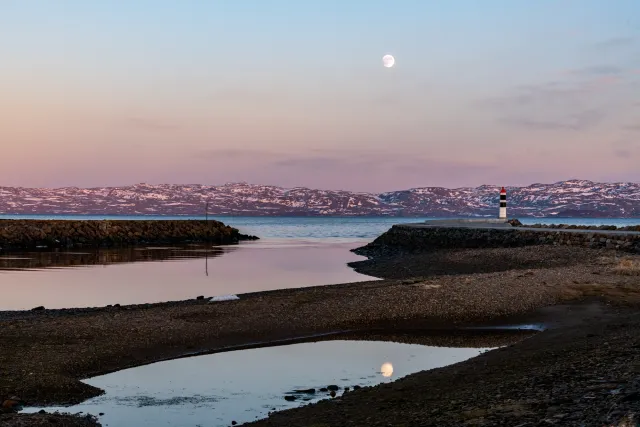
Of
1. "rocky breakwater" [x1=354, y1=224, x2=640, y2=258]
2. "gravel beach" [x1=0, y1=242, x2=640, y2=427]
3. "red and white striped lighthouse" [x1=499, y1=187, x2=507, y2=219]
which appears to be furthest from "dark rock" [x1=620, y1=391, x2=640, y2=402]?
"red and white striped lighthouse" [x1=499, y1=187, x2=507, y2=219]

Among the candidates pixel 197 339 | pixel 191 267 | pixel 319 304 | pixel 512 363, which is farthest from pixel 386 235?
pixel 512 363

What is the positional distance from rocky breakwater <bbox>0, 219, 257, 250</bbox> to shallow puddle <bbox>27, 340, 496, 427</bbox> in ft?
152

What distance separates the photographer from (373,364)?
1291cm

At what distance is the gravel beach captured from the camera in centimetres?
762

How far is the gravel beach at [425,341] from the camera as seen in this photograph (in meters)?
7.62

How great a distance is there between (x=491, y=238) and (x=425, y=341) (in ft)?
90.0

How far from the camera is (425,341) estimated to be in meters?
15.3

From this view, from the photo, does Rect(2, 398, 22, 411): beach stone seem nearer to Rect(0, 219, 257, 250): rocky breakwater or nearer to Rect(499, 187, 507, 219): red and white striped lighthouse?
Rect(0, 219, 257, 250): rocky breakwater

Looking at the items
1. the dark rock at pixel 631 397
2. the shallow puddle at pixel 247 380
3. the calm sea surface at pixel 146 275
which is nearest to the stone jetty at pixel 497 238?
the calm sea surface at pixel 146 275

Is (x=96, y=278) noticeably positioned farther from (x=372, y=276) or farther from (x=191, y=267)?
(x=372, y=276)

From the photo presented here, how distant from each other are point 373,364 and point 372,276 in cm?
1869

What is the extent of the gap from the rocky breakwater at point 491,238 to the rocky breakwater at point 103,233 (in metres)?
23.6

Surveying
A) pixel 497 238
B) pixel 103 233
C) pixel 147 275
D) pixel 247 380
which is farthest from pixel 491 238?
pixel 103 233

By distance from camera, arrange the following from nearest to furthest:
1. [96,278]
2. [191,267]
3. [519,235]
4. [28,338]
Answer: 1. [28,338]
2. [96,278]
3. [191,267]
4. [519,235]
